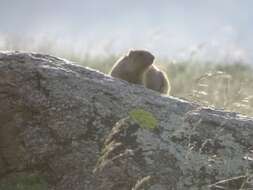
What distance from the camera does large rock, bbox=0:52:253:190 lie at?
5.60 metres

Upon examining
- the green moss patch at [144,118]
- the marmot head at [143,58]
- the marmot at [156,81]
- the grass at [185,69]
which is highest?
the green moss patch at [144,118]

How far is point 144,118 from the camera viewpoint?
19.6 feet

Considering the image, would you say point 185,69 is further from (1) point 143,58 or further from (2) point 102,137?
(2) point 102,137

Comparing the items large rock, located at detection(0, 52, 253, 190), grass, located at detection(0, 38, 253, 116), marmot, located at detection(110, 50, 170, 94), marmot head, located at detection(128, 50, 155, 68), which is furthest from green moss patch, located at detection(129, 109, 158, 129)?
grass, located at detection(0, 38, 253, 116)

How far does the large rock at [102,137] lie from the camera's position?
5.60 metres

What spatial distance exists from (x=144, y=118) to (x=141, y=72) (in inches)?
127

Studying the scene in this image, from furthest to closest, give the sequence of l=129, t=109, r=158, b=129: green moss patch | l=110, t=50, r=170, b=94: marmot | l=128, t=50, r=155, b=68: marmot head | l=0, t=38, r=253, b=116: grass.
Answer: l=0, t=38, r=253, b=116: grass
l=128, t=50, r=155, b=68: marmot head
l=110, t=50, r=170, b=94: marmot
l=129, t=109, r=158, b=129: green moss patch

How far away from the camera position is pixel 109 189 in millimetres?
5512

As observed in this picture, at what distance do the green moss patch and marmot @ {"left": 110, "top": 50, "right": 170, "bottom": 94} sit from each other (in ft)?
9.25

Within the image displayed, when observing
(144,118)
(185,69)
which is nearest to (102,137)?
(144,118)

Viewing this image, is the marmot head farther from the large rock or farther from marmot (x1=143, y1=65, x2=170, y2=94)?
the large rock

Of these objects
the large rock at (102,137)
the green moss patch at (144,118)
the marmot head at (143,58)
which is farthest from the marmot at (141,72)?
the green moss patch at (144,118)

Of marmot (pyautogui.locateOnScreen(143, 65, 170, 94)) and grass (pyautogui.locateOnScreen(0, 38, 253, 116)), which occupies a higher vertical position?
marmot (pyautogui.locateOnScreen(143, 65, 170, 94))

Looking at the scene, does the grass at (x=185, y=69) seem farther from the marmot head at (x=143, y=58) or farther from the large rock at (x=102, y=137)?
the large rock at (x=102, y=137)
